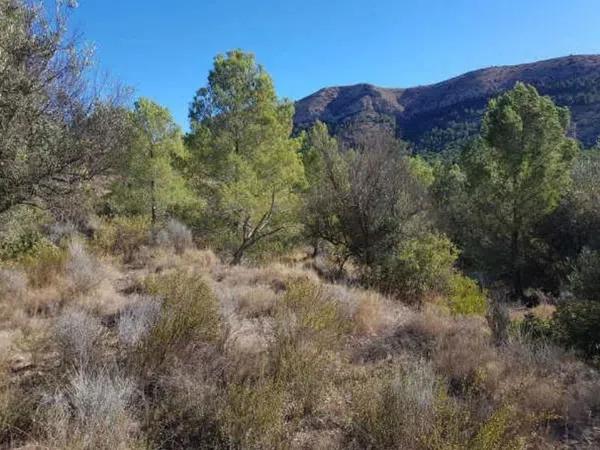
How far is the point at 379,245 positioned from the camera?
1348 centimetres

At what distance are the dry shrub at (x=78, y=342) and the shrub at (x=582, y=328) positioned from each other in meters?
6.99

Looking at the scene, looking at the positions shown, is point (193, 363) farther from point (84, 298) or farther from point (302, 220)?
point (302, 220)

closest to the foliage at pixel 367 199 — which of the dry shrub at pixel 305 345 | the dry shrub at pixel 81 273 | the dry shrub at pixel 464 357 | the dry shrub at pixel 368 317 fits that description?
the dry shrub at pixel 368 317

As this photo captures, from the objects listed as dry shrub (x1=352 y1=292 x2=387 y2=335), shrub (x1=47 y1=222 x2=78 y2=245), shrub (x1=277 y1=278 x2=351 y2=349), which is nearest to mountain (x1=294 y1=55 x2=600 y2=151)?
shrub (x1=47 y1=222 x2=78 y2=245)

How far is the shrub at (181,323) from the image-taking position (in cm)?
466

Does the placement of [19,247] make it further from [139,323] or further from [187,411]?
[187,411]

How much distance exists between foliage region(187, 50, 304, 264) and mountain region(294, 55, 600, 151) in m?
47.4

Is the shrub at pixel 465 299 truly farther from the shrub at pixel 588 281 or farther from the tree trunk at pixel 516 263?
the tree trunk at pixel 516 263

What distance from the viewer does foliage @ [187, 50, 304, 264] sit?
15109 millimetres

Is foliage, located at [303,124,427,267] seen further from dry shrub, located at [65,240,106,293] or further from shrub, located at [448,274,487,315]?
dry shrub, located at [65,240,106,293]

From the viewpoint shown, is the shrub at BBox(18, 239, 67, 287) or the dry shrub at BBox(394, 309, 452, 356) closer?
the dry shrub at BBox(394, 309, 452, 356)

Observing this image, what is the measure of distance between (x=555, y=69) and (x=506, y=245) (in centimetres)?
12509

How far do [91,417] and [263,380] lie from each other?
4.82 feet

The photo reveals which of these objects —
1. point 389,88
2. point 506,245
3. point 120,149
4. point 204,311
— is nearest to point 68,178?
point 120,149
